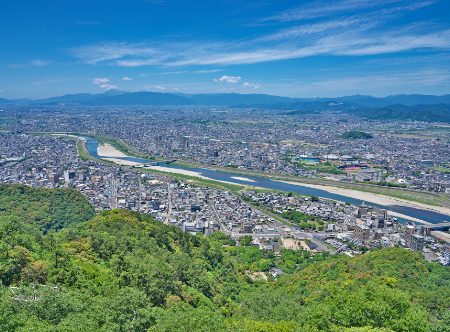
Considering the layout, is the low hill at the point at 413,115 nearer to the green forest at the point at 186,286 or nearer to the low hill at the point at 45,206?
the green forest at the point at 186,286

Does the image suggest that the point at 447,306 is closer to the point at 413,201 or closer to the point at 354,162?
the point at 413,201

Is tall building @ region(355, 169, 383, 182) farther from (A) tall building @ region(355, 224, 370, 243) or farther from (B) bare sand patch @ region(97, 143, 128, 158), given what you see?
(B) bare sand patch @ region(97, 143, 128, 158)

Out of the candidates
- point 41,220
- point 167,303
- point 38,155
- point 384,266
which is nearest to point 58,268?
point 167,303

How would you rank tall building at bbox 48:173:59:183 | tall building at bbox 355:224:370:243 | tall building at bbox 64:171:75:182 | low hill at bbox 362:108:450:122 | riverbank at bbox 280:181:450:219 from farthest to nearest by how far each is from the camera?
low hill at bbox 362:108:450:122
tall building at bbox 64:171:75:182
tall building at bbox 48:173:59:183
riverbank at bbox 280:181:450:219
tall building at bbox 355:224:370:243

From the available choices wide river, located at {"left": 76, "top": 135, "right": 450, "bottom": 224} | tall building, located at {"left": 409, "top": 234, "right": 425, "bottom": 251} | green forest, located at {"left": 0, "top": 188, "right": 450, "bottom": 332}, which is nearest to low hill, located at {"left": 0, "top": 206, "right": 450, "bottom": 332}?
green forest, located at {"left": 0, "top": 188, "right": 450, "bottom": 332}

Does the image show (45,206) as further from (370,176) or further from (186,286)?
(370,176)

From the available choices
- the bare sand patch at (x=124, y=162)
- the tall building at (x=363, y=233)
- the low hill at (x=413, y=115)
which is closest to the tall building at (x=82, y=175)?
the bare sand patch at (x=124, y=162)
